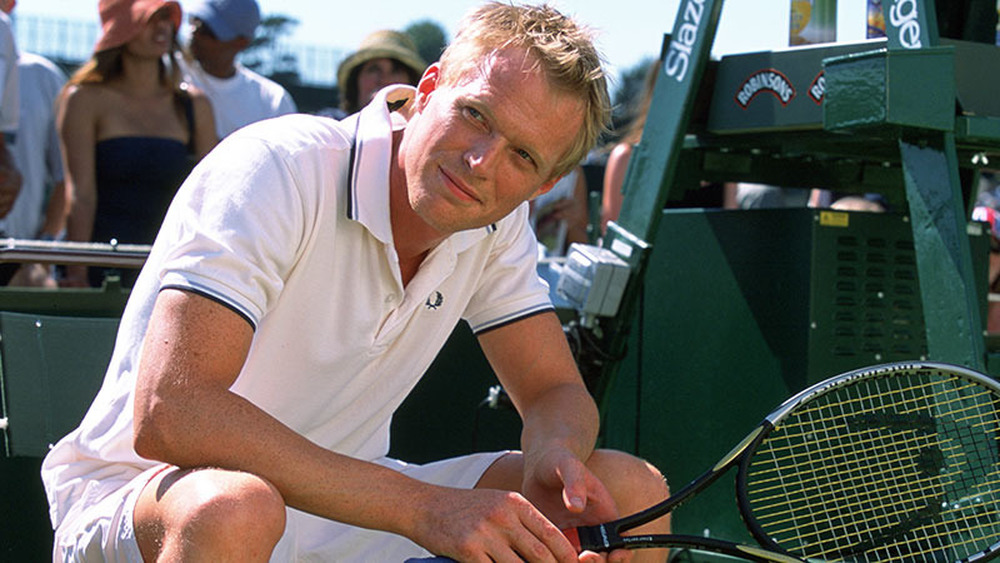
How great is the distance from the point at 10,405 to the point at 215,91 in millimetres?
2290

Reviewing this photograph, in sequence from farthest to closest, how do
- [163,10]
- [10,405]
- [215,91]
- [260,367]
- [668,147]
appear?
[215,91] < [163,10] < [668,147] < [10,405] < [260,367]

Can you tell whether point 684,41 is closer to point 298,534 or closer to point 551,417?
point 551,417

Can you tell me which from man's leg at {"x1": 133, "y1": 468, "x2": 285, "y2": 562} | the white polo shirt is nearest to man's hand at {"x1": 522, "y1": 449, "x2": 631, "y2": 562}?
the white polo shirt

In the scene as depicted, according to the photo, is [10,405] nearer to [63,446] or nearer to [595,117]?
[63,446]

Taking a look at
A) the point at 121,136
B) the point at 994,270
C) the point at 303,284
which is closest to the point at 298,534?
the point at 303,284

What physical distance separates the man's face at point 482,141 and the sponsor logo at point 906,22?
0.96 metres

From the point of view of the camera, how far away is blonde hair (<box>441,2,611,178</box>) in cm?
212

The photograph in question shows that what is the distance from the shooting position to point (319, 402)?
2.23 m

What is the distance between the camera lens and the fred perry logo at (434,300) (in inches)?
92.4

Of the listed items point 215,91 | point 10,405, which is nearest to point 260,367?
point 10,405

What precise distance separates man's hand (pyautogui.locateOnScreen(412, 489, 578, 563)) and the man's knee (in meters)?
0.30

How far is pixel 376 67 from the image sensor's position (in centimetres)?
479

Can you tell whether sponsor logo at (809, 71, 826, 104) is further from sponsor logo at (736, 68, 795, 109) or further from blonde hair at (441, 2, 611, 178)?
blonde hair at (441, 2, 611, 178)

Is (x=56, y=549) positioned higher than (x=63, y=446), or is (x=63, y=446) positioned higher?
(x=63, y=446)
